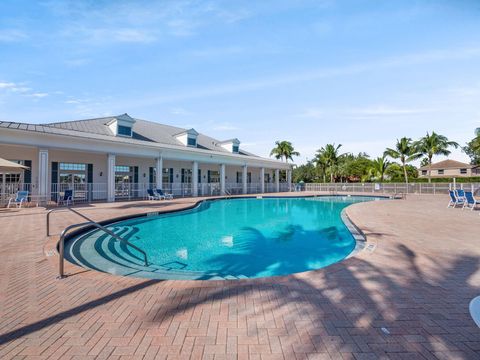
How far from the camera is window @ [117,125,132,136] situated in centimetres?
1848

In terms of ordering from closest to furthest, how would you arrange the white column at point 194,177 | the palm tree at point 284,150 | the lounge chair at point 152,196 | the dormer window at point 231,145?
the lounge chair at point 152,196 → the white column at point 194,177 → the dormer window at point 231,145 → the palm tree at point 284,150

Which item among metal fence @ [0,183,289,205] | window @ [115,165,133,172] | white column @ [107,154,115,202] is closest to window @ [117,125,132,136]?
window @ [115,165,133,172]

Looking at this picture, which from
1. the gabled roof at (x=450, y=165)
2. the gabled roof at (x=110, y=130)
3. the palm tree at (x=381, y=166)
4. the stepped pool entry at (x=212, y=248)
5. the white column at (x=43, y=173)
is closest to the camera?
the stepped pool entry at (x=212, y=248)

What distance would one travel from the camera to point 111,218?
9.58 meters

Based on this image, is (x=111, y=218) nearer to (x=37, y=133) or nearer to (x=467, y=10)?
(x=37, y=133)

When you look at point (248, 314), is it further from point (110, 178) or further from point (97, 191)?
point (97, 191)

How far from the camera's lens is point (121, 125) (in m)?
18.6

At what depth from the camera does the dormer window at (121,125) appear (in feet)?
60.2

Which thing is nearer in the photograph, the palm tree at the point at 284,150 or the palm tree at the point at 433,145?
the palm tree at the point at 433,145

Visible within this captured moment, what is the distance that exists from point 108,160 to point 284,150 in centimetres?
3197

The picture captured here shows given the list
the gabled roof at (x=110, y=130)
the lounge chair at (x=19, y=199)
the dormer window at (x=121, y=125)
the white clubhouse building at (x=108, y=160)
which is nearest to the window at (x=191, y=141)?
the white clubhouse building at (x=108, y=160)

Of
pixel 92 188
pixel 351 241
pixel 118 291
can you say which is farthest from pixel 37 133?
pixel 351 241

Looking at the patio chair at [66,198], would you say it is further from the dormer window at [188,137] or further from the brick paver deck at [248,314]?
the dormer window at [188,137]

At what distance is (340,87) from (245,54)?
19.6ft
